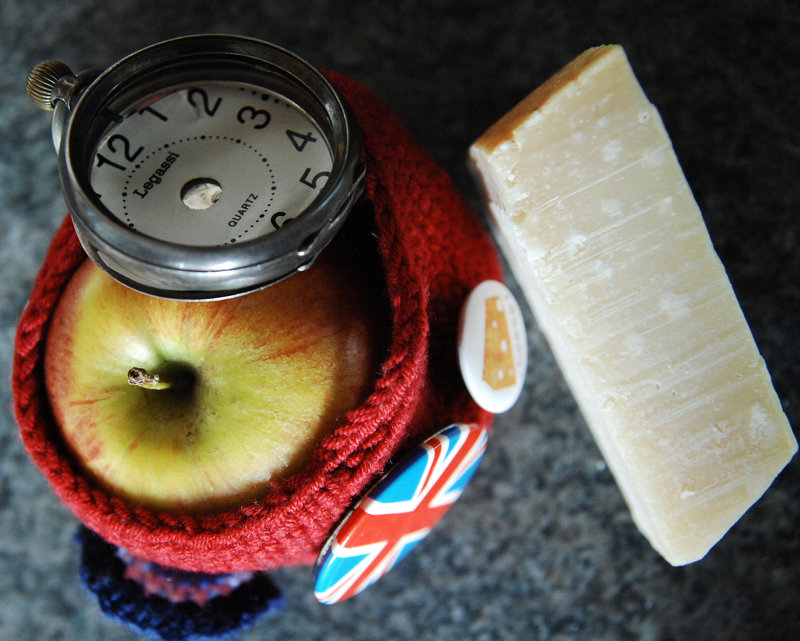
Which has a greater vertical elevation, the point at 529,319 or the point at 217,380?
the point at 217,380

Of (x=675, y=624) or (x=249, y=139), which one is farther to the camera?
(x=675, y=624)

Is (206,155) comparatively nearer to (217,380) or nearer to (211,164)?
(211,164)

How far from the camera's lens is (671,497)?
45 centimetres

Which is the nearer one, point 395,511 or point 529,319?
point 395,511

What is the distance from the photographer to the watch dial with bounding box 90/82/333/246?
37 centimetres

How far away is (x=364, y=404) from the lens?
38 centimetres

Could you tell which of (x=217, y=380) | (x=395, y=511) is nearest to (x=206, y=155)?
(x=217, y=380)

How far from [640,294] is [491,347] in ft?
0.30

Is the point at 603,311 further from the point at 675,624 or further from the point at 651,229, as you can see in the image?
the point at 675,624

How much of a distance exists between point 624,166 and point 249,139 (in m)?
0.21

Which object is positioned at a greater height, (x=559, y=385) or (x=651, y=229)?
(x=651, y=229)

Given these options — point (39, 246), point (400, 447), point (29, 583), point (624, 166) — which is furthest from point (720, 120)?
point (29, 583)

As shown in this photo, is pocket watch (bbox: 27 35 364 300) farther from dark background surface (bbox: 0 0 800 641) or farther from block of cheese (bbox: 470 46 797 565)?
dark background surface (bbox: 0 0 800 641)

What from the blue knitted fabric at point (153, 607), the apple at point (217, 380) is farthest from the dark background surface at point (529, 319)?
the apple at point (217, 380)
